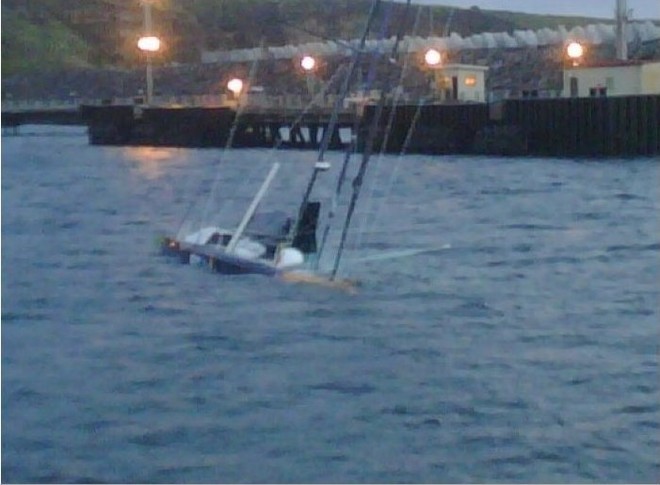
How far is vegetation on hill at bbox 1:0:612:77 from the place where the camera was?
11538 centimetres

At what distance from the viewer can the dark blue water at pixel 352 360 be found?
14383mm

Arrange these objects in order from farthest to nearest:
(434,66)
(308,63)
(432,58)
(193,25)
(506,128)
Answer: (193,25) < (308,63) < (434,66) < (432,58) < (506,128)

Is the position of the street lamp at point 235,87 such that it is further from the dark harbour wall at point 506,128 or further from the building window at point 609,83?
the building window at point 609,83

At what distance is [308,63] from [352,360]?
223 feet

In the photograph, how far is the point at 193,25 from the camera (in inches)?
5659

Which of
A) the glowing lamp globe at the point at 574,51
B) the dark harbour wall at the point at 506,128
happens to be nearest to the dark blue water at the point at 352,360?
the dark harbour wall at the point at 506,128

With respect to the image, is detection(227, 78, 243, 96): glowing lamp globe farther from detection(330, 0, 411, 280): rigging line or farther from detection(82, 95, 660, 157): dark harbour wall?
detection(330, 0, 411, 280): rigging line

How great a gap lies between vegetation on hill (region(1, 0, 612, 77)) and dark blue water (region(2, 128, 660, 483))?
77430mm

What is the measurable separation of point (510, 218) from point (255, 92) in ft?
173

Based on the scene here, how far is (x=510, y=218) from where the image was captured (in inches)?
1281

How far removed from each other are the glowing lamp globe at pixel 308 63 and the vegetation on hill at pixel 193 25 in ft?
66.7

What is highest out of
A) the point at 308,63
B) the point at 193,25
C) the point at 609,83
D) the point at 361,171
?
the point at 193,25

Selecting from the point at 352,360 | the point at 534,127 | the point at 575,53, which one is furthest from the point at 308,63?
the point at 352,360

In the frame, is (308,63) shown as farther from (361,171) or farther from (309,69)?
(361,171)
